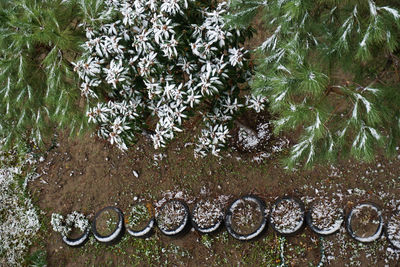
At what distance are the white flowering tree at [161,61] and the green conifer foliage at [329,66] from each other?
0.36 metres

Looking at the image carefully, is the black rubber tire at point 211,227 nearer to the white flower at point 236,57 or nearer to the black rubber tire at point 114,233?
the black rubber tire at point 114,233

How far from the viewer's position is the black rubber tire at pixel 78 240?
12.7 feet

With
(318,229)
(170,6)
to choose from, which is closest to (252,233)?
(318,229)

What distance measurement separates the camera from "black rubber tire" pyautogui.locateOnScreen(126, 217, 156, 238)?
3648mm

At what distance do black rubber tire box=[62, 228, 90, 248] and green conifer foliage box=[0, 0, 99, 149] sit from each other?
1357 millimetres

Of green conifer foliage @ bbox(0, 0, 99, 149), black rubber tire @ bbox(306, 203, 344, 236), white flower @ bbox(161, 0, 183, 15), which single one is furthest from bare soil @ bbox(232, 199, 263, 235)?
white flower @ bbox(161, 0, 183, 15)

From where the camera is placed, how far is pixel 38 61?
10.0 ft

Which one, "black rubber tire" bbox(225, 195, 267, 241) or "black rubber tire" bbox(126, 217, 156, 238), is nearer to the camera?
"black rubber tire" bbox(225, 195, 267, 241)

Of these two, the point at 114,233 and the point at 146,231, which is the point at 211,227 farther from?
the point at 114,233

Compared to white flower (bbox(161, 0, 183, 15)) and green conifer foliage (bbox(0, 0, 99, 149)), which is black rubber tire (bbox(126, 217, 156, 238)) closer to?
green conifer foliage (bbox(0, 0, 99, 149))

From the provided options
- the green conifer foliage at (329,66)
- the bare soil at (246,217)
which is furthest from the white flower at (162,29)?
the bare soil at (246,217)

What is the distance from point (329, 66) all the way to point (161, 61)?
1.21m

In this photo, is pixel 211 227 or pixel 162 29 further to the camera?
pixel 211 227

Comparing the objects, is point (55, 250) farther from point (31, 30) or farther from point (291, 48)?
point (291, 48)
